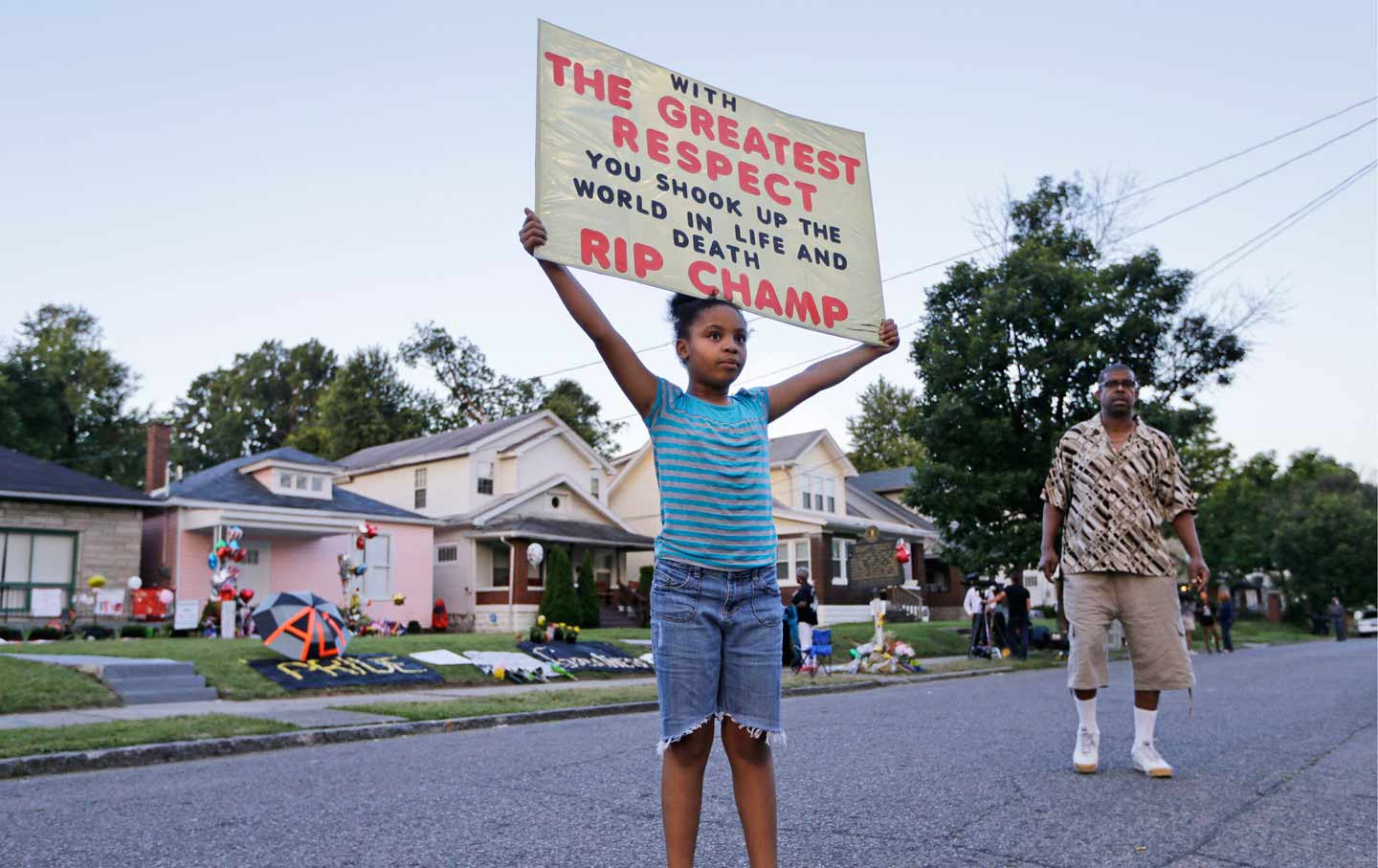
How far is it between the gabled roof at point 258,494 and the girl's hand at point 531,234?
25.4m

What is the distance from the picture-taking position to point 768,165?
4141 millimetres

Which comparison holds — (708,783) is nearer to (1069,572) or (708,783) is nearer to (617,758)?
(617,758)

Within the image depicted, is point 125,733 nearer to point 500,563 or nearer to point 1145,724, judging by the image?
point 1145,724

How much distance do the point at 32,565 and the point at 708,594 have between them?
25.8 m

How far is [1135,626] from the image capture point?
5547 millimetres

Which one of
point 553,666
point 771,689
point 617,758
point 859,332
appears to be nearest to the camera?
point 771,689

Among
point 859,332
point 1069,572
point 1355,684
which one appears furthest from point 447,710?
point 1355,684

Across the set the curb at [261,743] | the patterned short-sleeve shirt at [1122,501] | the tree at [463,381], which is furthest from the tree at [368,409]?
the patterned short-sleeve shirt at [1122,501]

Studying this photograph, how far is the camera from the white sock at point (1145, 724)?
5.57m

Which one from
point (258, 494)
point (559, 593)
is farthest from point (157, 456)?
point (559, 593)

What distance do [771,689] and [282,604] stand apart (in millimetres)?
11710

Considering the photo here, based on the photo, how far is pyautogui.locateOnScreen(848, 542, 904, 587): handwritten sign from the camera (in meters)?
23.3

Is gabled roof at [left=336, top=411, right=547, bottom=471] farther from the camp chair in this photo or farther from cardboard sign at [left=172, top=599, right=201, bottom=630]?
the camp chair

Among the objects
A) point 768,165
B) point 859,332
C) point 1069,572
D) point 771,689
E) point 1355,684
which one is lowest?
point 1355,684
